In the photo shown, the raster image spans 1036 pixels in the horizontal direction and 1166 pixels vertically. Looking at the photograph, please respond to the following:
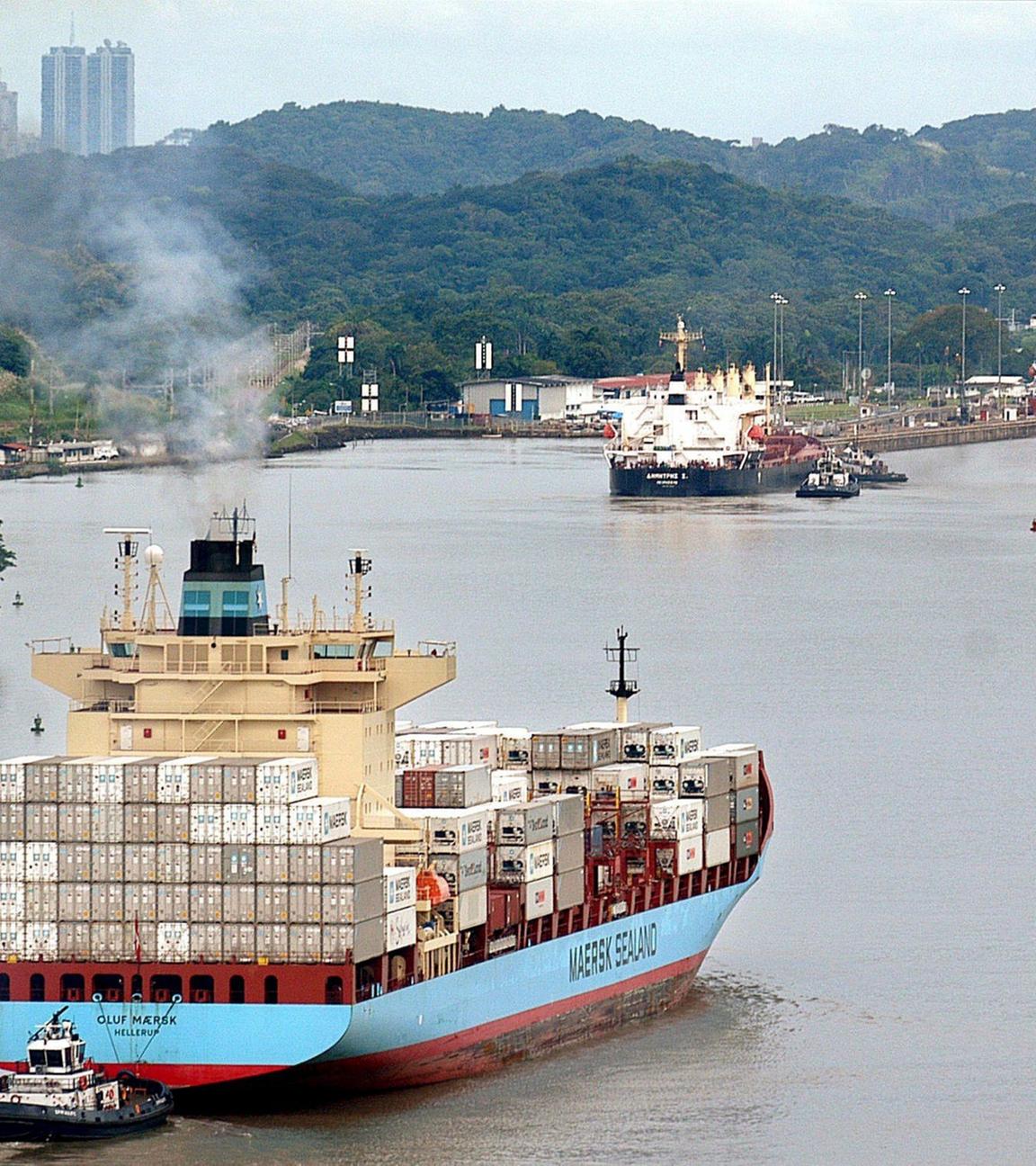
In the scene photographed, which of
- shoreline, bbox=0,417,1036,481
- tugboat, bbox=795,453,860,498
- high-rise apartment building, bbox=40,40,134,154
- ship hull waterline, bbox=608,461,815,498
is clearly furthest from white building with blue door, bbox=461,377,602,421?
high-rise apartment building, bbox=40,40,134,154

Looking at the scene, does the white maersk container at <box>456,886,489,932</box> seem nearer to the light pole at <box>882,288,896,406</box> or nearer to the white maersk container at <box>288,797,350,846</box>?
the white maersk container at <box>288,797,350,846</box>

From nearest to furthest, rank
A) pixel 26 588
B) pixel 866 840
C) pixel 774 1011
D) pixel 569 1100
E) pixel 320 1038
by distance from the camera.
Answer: pixel 320 1038
pixel 569 1100
pixel 774 1011
pixel 866 840
pixel 26 588

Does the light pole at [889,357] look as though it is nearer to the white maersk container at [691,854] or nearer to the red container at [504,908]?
the white maersk container at [691,854]

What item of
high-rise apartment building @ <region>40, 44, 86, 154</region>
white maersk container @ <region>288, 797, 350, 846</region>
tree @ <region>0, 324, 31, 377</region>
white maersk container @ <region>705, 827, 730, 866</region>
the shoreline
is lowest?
white maersk container @ <region>705, 827, 730, 866</region>

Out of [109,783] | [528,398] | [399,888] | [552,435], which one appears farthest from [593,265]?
[109,783]

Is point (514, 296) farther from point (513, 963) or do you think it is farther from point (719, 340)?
point (513, 963)


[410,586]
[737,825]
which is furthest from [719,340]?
[737,825]

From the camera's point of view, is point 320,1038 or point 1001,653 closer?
point 320,1038
